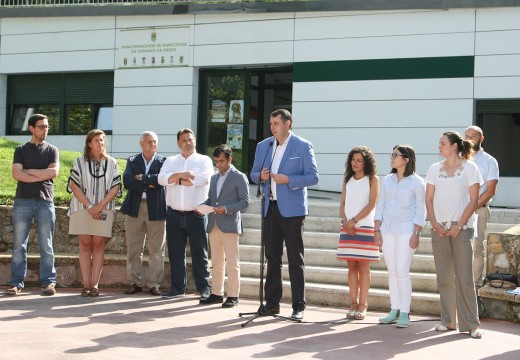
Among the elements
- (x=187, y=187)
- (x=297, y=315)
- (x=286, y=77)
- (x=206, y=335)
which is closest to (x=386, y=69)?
(x=286, y=77)

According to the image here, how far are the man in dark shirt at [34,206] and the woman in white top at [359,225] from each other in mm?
3662

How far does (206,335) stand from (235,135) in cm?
1142

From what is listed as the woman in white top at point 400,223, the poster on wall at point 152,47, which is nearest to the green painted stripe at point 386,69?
the poster on wall at point 152,47

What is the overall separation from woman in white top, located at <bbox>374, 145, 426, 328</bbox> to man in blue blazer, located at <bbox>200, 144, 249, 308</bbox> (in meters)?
1.75

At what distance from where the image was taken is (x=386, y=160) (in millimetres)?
16719

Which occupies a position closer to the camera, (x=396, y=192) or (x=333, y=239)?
(x=396, y=192)

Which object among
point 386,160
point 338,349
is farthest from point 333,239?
point 386,160

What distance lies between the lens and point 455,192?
8.17 m

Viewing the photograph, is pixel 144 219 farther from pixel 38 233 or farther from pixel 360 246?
pixel 360 246

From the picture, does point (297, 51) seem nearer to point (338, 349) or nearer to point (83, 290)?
point (83, 290)

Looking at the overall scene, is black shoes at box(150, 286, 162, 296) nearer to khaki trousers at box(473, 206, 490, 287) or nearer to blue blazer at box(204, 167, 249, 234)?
blue blazer at box(204, 167, 249, 234)

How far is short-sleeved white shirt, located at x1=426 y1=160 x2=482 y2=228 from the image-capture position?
8.14 metres

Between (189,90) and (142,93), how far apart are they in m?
1.21

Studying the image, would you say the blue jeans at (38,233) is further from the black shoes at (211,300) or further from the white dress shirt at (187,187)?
→ the black shoes at (211,300)
